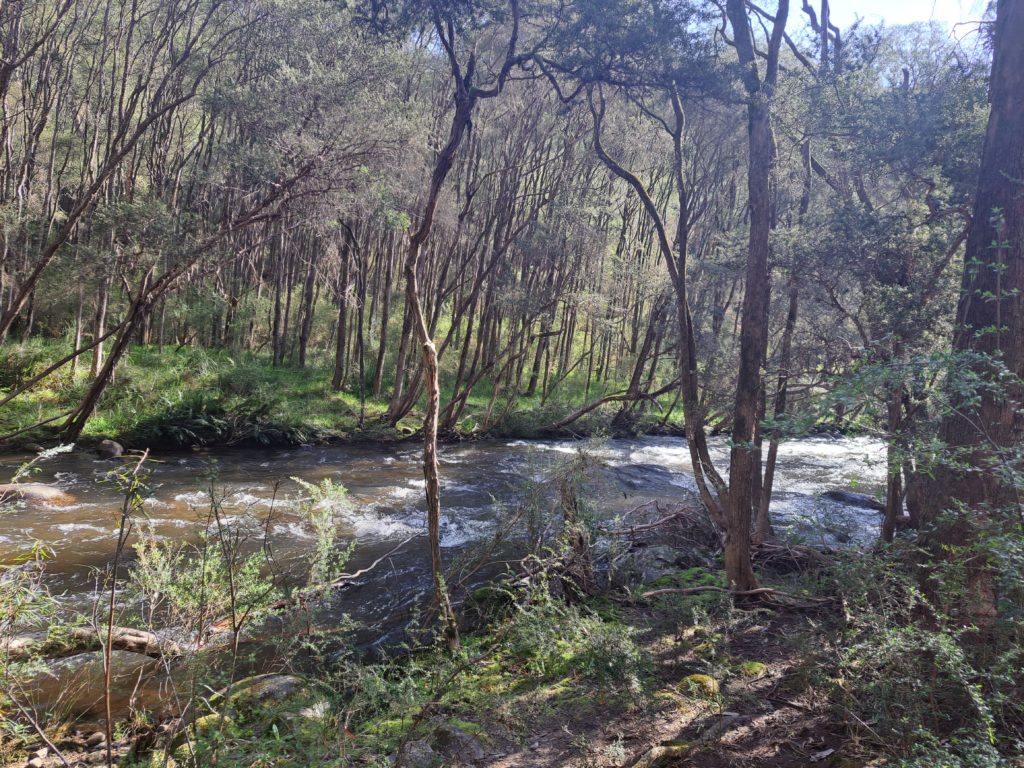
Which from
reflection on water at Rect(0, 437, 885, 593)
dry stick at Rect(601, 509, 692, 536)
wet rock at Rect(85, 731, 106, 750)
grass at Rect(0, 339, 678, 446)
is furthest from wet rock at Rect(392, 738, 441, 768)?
grass at Rect(0, 339, 678, 446)

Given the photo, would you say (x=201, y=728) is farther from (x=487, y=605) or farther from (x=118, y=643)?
(x=487, y=605)

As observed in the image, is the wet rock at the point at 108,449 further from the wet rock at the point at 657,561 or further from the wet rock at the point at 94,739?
the wet rock at the point at 657,561

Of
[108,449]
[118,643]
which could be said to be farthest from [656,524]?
[108,449]

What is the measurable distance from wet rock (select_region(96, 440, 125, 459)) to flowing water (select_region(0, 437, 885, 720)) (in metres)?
0.25

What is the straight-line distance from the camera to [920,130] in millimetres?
7355

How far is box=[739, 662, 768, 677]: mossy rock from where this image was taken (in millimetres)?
5121

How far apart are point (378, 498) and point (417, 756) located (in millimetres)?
8703

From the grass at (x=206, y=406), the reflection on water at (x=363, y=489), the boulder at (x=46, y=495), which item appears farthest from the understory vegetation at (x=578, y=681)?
the grass at (x=206, y=406)

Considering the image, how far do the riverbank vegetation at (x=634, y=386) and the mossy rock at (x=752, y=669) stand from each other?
6 centimetres

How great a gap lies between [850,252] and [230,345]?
21.0m

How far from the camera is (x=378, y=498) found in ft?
40.3

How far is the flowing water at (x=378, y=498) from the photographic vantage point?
24.3ft

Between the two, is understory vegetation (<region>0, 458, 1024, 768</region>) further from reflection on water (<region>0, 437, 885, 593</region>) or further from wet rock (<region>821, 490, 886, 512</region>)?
wet rock (<region>821, 490, 886, 512</region>)

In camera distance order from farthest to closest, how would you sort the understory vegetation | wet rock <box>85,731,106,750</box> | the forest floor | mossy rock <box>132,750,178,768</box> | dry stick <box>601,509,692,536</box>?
dry stick <box>601,509,692,536</box>, wet rock <box>85,731,106,750</box>, the forest floor, mossy rock <box>132,750,178,768</box>, the understory vegetation
